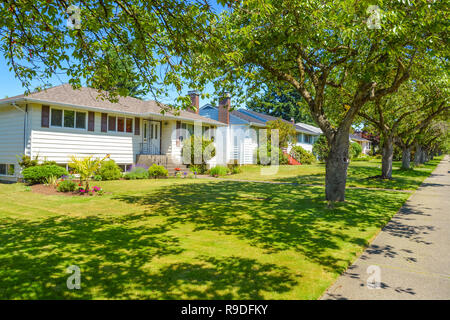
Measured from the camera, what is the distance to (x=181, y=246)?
5.75 meters

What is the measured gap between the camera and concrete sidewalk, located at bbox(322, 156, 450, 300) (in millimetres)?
3926

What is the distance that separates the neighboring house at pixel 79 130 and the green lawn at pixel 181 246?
655cm

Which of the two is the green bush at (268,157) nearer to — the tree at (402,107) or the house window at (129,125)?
the tree at (402,107)

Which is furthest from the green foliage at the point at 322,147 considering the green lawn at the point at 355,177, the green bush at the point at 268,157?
the green lawn at the point at 355,177

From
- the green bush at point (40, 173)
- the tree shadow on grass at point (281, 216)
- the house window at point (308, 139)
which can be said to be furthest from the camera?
the house window at point (308, 139)

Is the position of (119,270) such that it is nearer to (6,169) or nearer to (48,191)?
(48,191)

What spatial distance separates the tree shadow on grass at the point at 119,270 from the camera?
3830 mm

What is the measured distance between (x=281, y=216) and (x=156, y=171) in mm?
12700

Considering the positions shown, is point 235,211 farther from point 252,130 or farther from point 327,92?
point 252,130

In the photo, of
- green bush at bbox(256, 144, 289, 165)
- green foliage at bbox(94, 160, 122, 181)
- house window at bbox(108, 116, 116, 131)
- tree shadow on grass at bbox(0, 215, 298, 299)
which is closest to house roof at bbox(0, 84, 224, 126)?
house window at bbox(108, 116, 116, 131)

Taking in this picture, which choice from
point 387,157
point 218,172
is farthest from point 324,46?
point 218,172

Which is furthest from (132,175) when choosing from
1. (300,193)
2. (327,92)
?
(327,92)

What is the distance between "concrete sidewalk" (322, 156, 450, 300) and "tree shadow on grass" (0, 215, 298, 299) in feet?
3.09

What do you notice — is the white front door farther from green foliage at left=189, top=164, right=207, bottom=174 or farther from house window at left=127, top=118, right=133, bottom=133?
green foliage at left=189, top=164, right=207, bottom=174
